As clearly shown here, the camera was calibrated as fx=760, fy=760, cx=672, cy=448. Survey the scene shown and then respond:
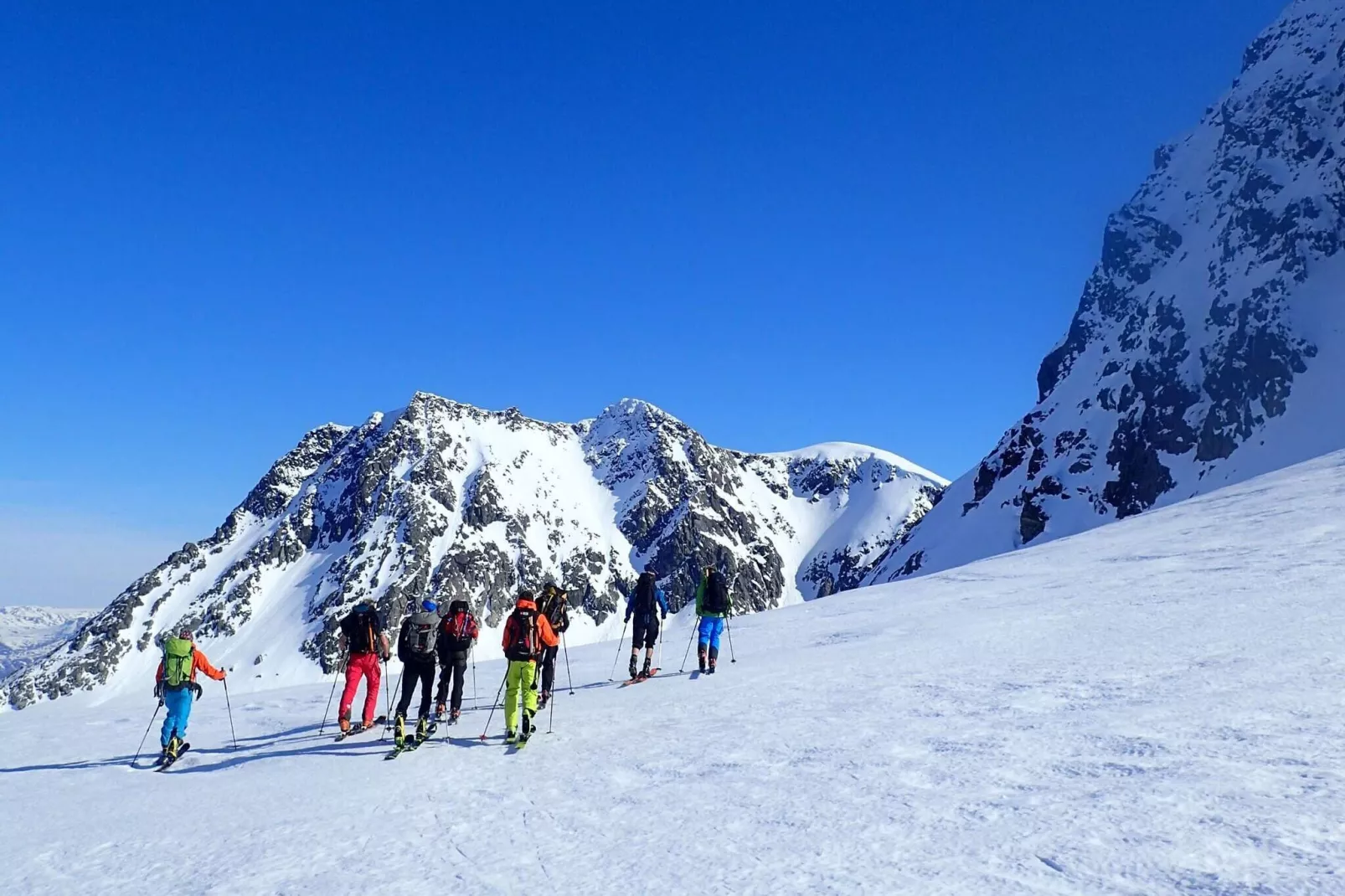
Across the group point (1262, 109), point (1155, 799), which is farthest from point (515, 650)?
point (1262, 109)

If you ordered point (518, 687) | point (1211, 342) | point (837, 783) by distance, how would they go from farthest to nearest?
point (1211, 342) < point (518, 687) < point (837, 783)

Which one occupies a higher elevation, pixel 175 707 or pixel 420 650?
pixel 420 650

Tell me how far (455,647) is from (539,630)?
211 centimetres

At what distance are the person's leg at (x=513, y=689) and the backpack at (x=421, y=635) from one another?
1.75 metres

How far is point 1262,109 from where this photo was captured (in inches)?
5463

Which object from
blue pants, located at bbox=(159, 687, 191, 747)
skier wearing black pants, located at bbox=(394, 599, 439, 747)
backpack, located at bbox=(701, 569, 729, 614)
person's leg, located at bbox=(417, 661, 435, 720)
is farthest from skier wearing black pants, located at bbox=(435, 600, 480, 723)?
backpack, located at bbox=(701, 569, 729, 614)

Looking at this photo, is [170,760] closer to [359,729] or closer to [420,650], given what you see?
[359,729]

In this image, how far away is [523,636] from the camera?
36.8 feet

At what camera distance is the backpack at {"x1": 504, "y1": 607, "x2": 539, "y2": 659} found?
11.2 metres

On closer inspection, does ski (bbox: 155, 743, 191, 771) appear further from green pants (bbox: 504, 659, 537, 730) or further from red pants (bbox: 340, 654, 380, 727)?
green pants (bbox: 504, 659, 537, 730)

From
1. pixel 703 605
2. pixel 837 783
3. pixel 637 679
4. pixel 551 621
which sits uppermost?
pixel 703 605

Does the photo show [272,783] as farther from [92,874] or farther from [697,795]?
[697,795]

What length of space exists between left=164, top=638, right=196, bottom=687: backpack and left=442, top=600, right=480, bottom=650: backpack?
4240mm

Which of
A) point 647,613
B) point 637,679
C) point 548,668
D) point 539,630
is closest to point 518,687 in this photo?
point 539,630
